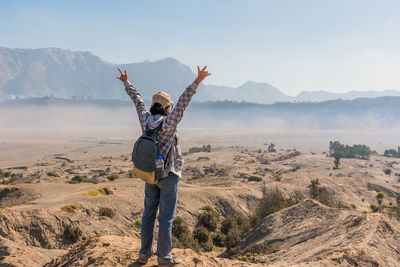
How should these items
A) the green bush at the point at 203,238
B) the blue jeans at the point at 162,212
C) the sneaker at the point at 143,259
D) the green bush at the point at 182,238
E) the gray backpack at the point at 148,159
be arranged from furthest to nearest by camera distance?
the green bush at the point at 203,238 → the green bush at the point at 182,238 → the sneaker at the point at 143,259 → the blue jeans at the point at 162,212 → the gray backpack at the point at 148,159

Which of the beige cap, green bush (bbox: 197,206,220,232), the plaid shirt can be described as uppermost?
the beige cap

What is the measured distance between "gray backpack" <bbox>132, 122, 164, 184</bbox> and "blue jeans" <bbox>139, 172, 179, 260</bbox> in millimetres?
278

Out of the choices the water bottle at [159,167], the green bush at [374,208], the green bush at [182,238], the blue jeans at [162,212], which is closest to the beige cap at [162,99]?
the water bottle at [159,167]

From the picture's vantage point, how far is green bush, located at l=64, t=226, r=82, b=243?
14.2 metres

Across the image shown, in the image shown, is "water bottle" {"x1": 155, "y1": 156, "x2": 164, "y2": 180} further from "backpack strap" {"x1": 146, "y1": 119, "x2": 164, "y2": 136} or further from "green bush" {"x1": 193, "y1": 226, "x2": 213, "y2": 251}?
"green bush" {"x1": 193, "y1": 226, "x2": 213, "y2": 251}

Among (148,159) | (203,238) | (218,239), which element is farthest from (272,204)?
(148,159)

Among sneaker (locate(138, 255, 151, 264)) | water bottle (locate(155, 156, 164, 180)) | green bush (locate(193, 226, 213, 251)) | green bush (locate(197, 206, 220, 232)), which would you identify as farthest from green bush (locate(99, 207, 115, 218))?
water bottle (locate(155, 156, 164, 180))

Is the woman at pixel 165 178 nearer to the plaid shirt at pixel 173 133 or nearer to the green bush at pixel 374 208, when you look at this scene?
the plaid shirt at pixel 173 133

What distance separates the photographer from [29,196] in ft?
75.9

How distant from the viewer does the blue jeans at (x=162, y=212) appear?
4.74 m

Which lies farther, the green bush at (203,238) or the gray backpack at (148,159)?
the green bush at (203,238)

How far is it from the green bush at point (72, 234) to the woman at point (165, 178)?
1071cm

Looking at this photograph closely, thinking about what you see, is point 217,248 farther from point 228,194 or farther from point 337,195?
point 337,195

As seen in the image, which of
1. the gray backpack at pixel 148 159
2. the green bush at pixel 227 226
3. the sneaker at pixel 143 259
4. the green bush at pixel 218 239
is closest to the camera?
the gray backpack at pixel 148 159
